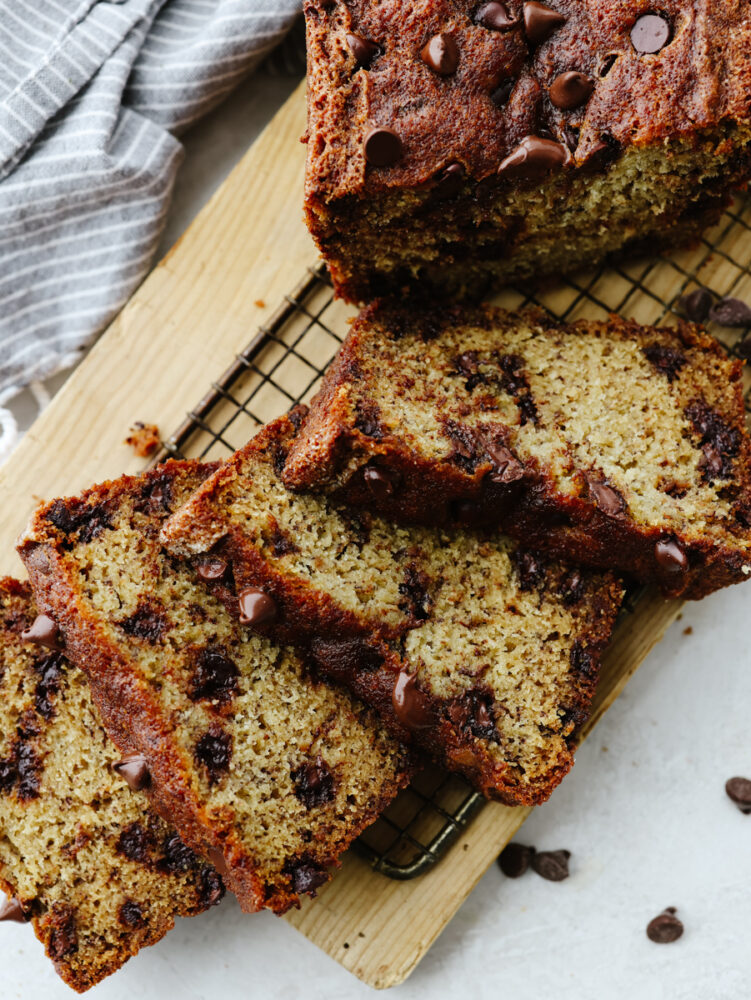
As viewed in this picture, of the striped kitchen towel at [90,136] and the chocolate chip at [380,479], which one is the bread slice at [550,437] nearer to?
the chocolate chip at [380,479]

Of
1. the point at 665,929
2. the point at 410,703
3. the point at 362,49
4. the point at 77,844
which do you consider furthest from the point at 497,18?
the point at 665,929

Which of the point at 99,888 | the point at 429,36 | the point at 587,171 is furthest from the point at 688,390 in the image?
the point at 99,888

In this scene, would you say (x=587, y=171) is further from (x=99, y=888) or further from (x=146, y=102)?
(x=99, y=888)

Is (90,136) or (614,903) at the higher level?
(90,136)

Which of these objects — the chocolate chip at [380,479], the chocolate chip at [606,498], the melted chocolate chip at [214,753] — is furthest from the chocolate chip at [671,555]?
the melted chocolate chip at [214,753]

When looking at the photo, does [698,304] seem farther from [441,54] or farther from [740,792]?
[740,792]
